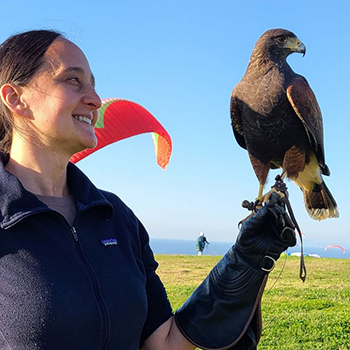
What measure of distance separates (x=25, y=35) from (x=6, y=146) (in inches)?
14.8

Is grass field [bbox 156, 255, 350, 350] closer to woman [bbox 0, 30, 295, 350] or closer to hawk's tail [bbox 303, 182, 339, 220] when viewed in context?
woman [bbox 0, 30, 295, 350]

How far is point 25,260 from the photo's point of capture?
1.21 meters

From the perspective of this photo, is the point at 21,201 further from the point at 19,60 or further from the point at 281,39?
the point at 281,39

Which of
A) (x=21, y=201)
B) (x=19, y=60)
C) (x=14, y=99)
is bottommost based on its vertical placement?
(x=21, y=201)

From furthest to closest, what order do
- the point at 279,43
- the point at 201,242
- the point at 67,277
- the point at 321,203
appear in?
the point at 201,242
the point at 321,203
the point at 279,43
the point at 67,277

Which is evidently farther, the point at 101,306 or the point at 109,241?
the point at 109,241

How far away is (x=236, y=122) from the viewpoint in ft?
12.3

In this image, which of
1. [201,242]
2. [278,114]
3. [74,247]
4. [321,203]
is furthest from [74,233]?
[201,242]

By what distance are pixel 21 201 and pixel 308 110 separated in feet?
8.91

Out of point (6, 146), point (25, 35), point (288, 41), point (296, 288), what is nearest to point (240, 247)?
point (6, 146)

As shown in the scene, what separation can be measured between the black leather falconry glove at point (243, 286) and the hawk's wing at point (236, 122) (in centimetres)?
219

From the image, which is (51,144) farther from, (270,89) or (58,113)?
(270,89)

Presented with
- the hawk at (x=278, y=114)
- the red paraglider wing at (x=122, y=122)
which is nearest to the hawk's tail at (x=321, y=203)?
the hawk at (x=278, y=114)

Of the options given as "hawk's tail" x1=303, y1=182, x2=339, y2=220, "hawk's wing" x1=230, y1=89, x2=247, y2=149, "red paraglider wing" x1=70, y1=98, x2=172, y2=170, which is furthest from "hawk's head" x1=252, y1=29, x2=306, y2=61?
"red paraglider wing" x1=70, y1=98, x2=172, y2=170
